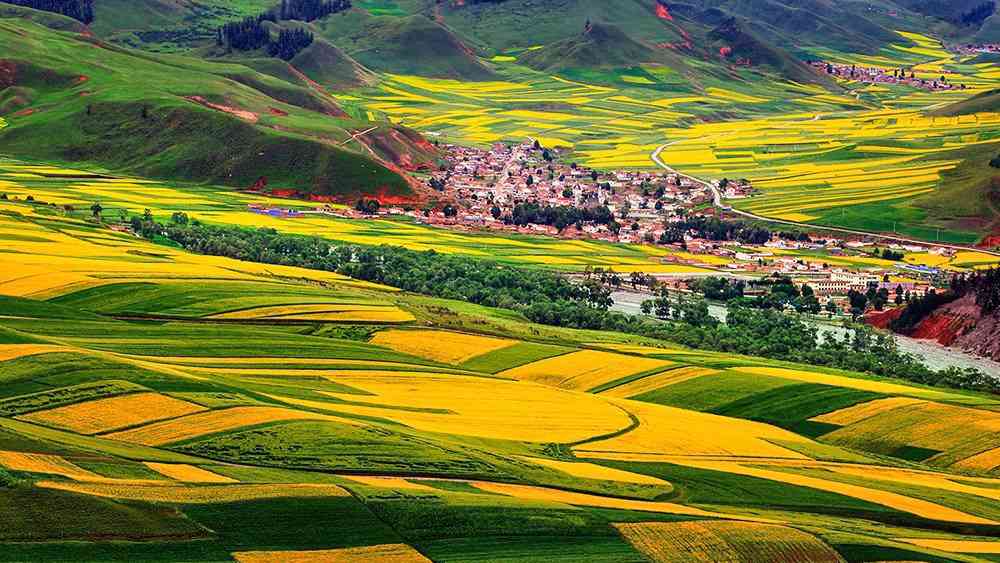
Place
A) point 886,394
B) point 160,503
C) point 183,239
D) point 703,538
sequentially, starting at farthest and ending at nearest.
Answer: point 183,239 < point 886,394 < point 703,538 < point 160,503

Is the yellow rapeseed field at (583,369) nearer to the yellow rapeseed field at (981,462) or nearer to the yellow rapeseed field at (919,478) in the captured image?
the yellow rapeseed field at (919,478)

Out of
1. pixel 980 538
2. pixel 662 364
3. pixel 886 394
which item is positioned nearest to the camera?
pixel 980 538

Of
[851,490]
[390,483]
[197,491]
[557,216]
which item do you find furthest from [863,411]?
[557,216]

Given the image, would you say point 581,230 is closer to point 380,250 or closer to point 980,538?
point 380,250

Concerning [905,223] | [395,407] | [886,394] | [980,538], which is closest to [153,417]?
[395,407]

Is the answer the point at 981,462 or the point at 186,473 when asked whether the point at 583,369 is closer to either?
the point at 981,462

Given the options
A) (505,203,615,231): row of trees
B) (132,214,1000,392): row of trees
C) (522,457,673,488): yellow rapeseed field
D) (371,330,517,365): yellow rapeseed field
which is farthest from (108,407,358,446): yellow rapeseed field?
(505,203,615,231): row of trees

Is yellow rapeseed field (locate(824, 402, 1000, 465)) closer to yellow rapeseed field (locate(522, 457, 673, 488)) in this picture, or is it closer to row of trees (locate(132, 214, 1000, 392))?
row of trees (locate(132, 214, 1000, 392))
